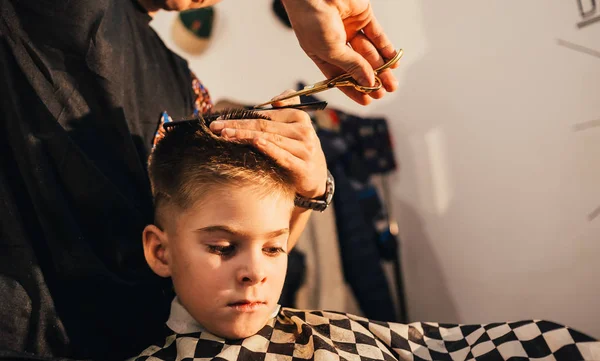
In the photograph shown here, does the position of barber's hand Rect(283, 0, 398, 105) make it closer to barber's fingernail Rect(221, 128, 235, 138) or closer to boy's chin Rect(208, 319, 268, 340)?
barber's fingernail Rect(221, 128, 235, 138)

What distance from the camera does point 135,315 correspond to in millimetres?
1068

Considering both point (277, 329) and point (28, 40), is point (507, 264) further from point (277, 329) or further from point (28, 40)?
point (28, 40)

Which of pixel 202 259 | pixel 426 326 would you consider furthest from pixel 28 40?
pixel 426 326

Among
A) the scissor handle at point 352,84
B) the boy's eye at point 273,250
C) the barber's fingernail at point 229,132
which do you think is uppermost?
the scissor handle at point 352,84

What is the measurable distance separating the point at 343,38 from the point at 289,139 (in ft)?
0.72

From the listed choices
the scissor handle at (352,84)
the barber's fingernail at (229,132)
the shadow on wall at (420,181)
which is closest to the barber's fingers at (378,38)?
the scissor handle at (352,84)

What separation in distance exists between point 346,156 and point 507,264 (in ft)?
→ 2.61

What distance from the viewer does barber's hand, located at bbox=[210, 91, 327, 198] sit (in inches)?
37.4

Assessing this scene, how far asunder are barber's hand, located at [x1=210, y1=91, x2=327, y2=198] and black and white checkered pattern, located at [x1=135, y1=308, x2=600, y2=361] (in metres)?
0.30

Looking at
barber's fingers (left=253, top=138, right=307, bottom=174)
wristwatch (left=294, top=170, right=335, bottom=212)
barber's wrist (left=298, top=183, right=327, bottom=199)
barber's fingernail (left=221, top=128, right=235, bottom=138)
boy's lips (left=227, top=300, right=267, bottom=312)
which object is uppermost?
barber's fingernail (left=221, top=128, right=235, bottom=138)

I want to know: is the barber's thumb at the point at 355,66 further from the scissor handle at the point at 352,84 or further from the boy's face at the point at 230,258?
the boy's face at the point at 230,258

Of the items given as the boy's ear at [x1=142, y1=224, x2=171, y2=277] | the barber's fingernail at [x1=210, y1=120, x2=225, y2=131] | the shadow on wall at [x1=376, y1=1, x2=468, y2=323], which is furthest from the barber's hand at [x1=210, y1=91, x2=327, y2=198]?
the shadow on wall at [x1=376, y1=1, x2=468, y2=323]

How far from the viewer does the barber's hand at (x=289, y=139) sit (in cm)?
95

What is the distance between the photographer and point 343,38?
92 centimetres
